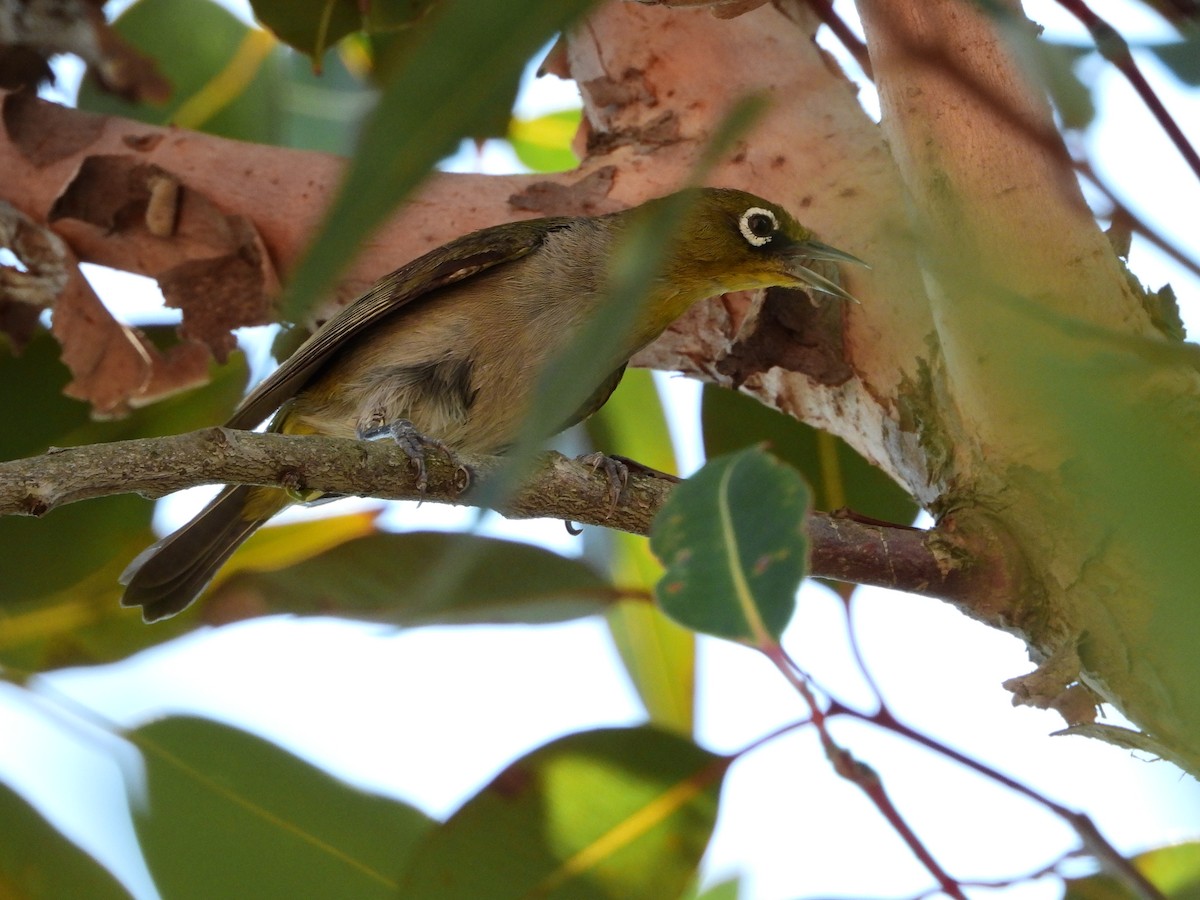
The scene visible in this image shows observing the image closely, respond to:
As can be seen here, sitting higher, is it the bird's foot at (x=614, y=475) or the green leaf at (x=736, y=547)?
the green leaf at (x=736, y=547)

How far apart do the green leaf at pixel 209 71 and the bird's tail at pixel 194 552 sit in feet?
4.50

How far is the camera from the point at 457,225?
11.4 ft

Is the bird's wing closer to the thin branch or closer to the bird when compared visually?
the bird

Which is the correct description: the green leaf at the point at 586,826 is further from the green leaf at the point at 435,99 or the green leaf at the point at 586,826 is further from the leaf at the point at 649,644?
the green leaf at the point at 435,99

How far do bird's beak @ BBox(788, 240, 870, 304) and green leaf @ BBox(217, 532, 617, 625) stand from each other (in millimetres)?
932

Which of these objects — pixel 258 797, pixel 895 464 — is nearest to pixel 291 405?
pixel 258 797

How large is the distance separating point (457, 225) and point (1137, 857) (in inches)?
89.4

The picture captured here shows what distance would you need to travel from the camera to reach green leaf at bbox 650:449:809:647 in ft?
5.03

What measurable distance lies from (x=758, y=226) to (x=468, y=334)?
0.89 m

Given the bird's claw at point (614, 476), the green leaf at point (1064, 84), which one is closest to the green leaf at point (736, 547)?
the green leaf at point (1064, 84)

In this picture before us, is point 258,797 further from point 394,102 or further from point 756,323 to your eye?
point 394,102

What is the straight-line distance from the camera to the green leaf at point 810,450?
11.7 ft

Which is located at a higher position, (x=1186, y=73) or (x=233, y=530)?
(x=1186, y=73)

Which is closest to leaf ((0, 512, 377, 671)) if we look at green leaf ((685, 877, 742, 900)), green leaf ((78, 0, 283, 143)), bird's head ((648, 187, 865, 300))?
bird's head ((648, 187, 865, 300))
